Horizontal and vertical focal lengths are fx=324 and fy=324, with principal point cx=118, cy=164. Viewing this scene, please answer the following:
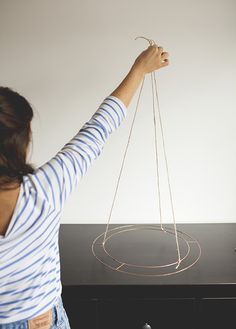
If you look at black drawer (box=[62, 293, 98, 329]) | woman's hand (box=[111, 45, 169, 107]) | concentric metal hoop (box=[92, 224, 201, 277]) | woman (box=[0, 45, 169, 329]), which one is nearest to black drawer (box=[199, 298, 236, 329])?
concentric metal hoop (box=[92, 224, 201, 277])

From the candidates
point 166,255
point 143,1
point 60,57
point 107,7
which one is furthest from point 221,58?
point 166,255

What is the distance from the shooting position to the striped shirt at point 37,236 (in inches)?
25.2

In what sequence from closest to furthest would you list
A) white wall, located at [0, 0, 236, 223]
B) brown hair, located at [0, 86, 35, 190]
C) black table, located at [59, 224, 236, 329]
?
brown hair, located at [0, 86, 35, 190]
black table, located at [59, 224, 236, 329]
white wall, located at [0, 0, 236, 223]

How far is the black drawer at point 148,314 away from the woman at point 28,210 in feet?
0.85

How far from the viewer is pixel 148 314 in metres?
0.96

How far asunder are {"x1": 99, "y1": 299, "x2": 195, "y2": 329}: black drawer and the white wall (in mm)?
475

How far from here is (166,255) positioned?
110cm

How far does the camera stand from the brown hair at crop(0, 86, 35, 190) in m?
0.62

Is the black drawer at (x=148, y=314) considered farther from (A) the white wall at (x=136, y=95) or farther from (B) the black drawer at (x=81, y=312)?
(A) the white wall at (x=136, y=95)

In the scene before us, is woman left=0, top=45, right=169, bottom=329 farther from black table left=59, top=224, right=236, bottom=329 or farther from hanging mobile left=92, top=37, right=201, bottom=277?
hanging mobile left=92, top=37, right=201, bottom=277

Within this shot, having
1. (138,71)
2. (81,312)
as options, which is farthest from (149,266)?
(138,71)

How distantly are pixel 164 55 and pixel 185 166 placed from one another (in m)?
0.53

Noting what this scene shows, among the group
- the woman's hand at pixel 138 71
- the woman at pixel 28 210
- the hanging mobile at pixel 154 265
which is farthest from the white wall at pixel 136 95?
the woman at pixel 28 210

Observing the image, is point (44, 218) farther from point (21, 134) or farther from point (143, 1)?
point (143, 1)
